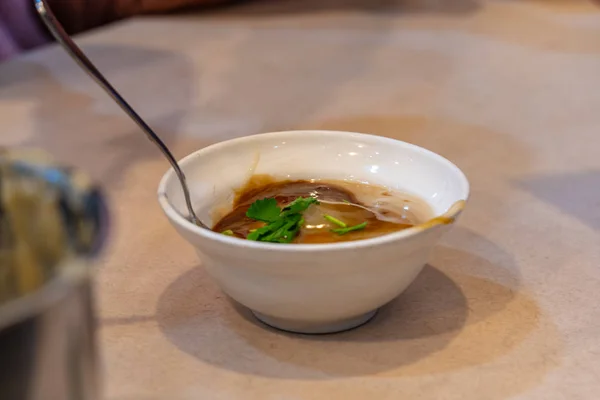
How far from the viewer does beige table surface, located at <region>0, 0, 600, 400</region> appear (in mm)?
496

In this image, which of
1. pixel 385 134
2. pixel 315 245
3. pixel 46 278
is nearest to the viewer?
pixel 46 278

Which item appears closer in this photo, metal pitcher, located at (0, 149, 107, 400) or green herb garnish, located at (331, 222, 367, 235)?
metal pitcher, located at (0, 149, 107, 400)

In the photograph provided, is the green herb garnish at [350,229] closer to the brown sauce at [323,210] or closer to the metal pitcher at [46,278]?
the brown sauce at [323,210]

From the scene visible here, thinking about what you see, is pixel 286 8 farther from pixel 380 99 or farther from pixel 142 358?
pixel 142 358

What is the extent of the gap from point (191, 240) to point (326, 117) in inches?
20.5

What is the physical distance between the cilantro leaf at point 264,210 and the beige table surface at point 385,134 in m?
0.07

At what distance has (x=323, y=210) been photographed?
0.55m

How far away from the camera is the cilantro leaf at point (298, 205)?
0.55m

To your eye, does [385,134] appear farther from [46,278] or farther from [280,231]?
[46,278]

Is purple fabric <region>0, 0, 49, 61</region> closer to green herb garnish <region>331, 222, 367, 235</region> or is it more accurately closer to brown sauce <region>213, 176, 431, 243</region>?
brown sauce <region>213, 176, 431, 243</region>

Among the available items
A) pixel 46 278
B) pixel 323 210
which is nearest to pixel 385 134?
pixel 323 210

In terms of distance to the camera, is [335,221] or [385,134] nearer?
[335,221]

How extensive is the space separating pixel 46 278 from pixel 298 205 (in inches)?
10.4

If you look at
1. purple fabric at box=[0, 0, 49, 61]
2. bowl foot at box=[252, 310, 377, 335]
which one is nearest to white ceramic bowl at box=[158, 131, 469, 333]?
bowl foot at box=[252, 310, 377, 335]
